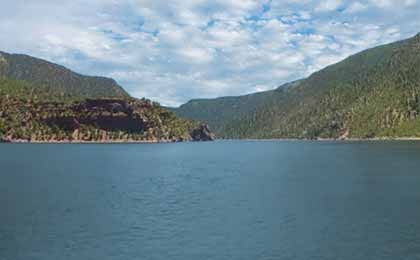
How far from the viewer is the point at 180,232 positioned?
51906 mm

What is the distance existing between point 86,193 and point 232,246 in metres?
43.5

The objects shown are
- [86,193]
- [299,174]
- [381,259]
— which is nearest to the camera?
[381,259]

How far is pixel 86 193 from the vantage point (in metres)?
82.7

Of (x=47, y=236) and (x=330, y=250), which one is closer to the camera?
(x=330, y=250)

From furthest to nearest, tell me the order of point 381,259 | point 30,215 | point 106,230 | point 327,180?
point 327,180, point 30,215, point 106,230, point 381,259

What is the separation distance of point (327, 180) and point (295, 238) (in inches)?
2197

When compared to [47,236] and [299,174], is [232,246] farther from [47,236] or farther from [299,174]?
[299,174]

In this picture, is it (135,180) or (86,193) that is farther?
(135,180)

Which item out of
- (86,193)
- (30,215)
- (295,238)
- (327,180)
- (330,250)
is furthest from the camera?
(327,180)

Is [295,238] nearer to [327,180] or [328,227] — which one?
[328,227]

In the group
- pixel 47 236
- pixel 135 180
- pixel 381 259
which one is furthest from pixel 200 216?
pixel 135 180

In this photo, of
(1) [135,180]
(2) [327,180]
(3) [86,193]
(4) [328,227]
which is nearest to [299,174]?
(2) [327,180]

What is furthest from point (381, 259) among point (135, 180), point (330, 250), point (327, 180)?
point (135, 180)

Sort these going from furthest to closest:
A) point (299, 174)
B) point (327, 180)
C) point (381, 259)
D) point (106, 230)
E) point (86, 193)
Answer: point (299, 174) → point (327, 180) → point (86, 193) → point (106, 230) → point (381, 259)
